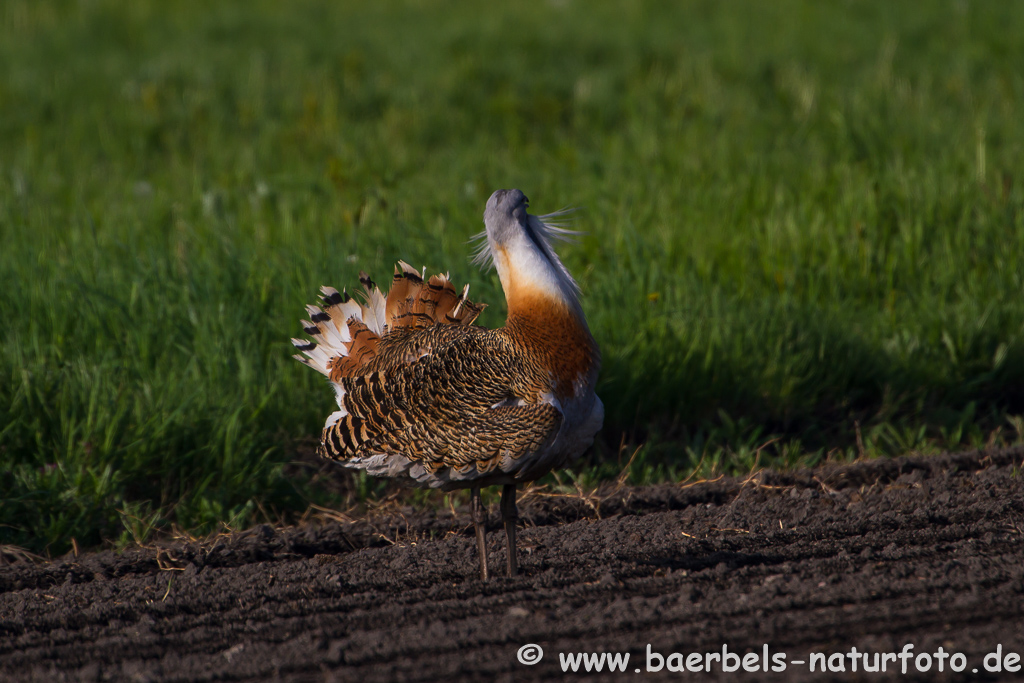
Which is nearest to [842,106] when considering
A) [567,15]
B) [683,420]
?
[683,420]

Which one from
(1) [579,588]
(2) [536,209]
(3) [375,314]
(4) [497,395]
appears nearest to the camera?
(1) [579,588]

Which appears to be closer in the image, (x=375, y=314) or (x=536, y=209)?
(x=375, y=314)

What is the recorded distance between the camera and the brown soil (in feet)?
8.77

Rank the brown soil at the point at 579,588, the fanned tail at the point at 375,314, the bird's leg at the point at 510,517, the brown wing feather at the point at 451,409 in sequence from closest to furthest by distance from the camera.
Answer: the brown soil at the point at 579,588 < the brown wing feather at the point at 451,409 < the bird's leg at the point at 510,517 < the fanned tail at the point at 375,314

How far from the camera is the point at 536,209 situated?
5.91m

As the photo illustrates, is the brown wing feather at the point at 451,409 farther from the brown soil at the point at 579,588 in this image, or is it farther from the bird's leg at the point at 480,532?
the brown soil at the point at 579,588

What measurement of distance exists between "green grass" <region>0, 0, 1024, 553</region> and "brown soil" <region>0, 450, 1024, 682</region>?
40cm

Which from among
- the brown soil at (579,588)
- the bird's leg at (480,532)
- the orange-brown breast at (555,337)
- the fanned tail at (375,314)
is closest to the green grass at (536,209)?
the brown soil at (579,588)

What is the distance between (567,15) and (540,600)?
9158 millimetres

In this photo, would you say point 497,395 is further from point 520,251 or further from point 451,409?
point 520,251

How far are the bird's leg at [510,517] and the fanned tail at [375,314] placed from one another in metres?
0.78

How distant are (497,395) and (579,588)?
0.62 meters

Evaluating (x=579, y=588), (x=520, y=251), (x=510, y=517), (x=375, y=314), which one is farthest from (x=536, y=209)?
(x=579, y=588)

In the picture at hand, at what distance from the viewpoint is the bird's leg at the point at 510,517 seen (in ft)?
10.9
